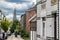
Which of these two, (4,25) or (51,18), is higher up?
(51,18)

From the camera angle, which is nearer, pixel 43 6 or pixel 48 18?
pixel 48 18

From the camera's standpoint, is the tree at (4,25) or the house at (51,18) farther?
the tree at (4,25)

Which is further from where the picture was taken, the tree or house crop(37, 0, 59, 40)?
the tree

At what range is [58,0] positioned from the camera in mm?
9164

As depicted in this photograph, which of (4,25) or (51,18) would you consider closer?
(51,18)

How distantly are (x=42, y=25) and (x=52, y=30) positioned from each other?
7.62ft

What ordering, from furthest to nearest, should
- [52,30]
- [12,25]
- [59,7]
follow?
[12,25]
[52,30]
[59,7]

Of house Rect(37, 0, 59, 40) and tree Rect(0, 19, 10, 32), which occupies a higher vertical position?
house Rect(37, 0, 59, 40)

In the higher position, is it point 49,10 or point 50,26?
point 49,10

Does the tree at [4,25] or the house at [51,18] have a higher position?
the house at [51,18]

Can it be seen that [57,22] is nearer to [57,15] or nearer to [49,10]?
[57,15]

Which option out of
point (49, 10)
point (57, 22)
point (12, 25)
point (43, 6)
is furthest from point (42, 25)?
point (12, 25)

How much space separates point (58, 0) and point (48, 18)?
1494 millimetres

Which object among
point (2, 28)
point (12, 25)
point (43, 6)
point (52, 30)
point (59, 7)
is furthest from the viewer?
point (12, 25)
